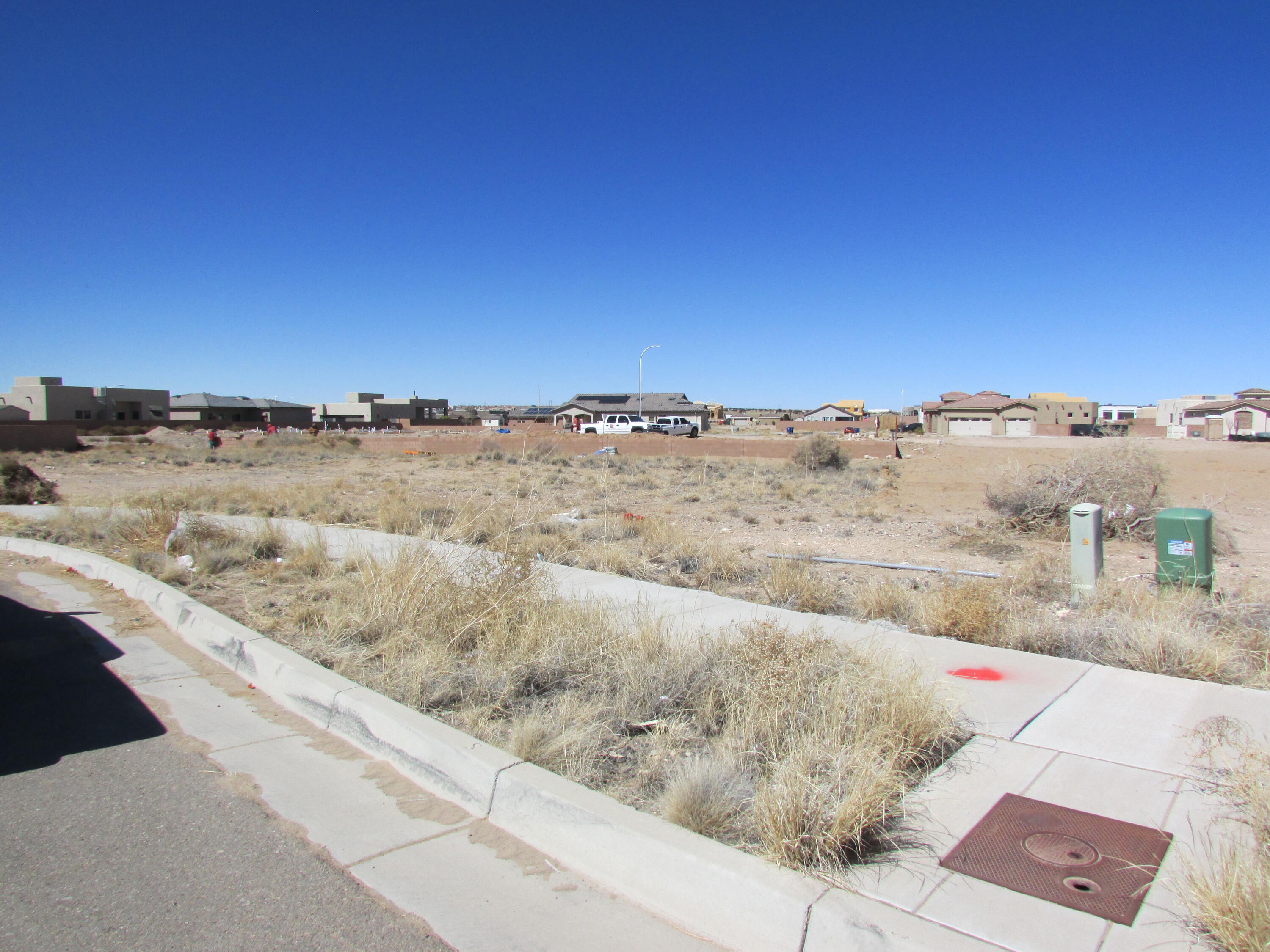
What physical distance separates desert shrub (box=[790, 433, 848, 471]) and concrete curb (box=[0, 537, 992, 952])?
102 ft

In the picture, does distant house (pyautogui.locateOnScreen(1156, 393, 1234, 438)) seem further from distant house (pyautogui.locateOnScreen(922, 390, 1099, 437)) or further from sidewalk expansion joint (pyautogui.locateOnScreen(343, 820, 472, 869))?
sidewalk expansion joint (pyautogui.locateOnScreen(343, 820, 472, 869))

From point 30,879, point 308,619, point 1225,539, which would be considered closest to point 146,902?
point 30,879

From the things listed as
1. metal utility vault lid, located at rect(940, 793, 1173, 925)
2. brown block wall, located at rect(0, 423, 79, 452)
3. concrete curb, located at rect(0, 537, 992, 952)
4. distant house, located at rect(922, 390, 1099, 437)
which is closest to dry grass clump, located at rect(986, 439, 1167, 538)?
metal utility vault lid, located at rect(940, 793, 1173, 925)

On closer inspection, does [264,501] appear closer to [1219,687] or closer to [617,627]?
[617,627]

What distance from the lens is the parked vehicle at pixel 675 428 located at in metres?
65.3

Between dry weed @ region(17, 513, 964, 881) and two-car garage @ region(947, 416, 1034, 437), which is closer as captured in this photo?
dry weed @ region(17, 513, 964, 881)

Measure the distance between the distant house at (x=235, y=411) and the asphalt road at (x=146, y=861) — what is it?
98.9 m

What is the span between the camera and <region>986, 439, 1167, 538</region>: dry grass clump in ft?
51.9

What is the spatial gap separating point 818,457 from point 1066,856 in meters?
33.8

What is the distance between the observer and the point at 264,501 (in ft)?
62.2

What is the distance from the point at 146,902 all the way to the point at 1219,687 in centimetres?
626

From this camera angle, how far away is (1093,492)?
647 inches

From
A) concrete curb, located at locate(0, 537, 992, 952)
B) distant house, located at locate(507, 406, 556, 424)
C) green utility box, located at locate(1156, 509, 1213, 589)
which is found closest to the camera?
concrete curb, located at locate(0, 537, 992, 952)

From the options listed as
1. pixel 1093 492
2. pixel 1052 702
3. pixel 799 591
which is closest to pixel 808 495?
pixel 1093 492
